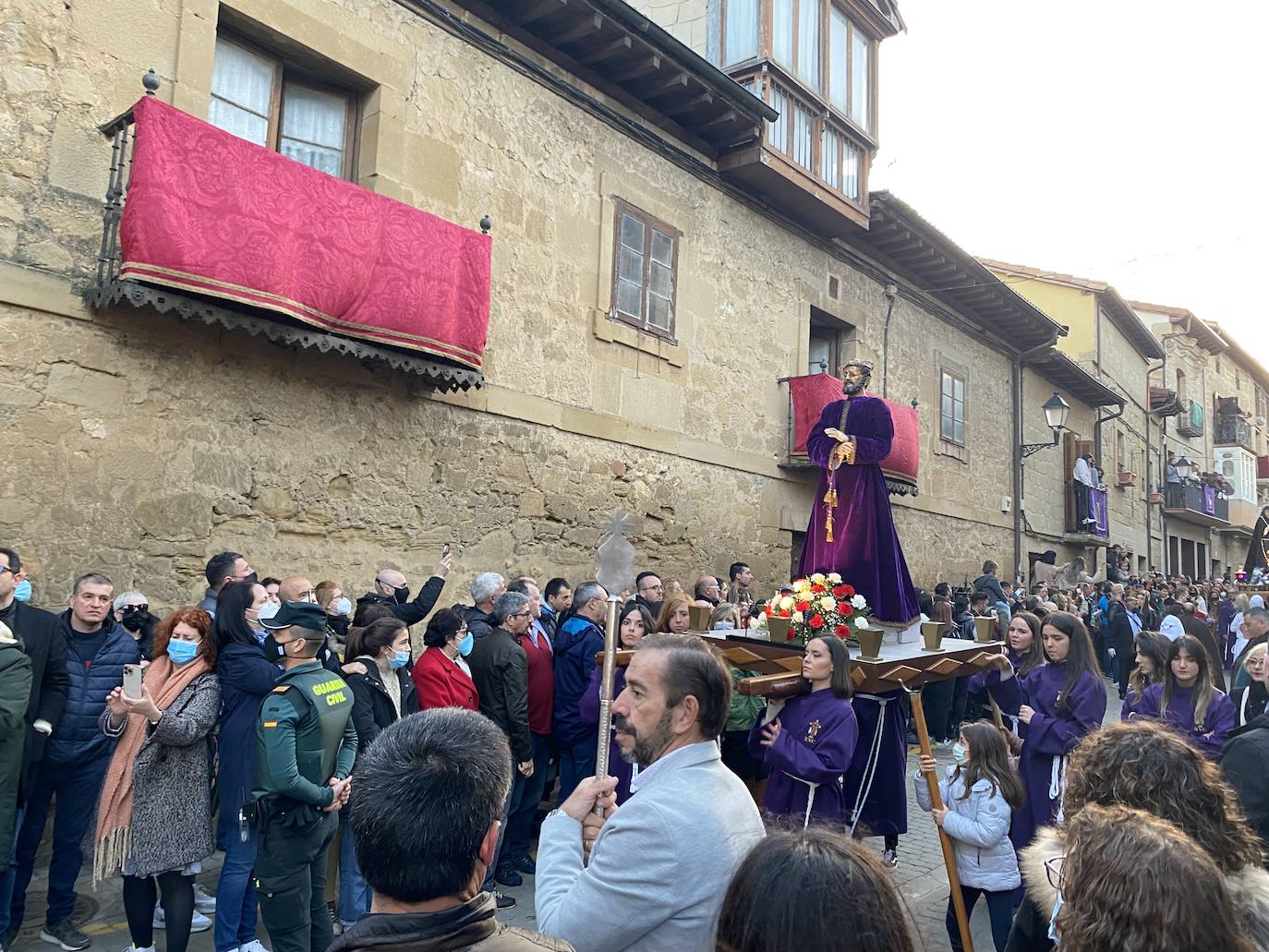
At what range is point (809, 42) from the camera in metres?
12.8

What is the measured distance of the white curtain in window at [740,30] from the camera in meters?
12.0

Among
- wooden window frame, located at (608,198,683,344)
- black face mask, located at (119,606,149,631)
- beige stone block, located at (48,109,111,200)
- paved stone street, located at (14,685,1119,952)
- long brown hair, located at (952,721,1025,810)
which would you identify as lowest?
paved stone street, located at (14,685,1119,952)

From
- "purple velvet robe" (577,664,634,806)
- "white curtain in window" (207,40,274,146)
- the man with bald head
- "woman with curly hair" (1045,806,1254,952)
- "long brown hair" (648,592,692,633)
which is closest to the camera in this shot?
"woman with curly hair" (1045,806,1254,952)

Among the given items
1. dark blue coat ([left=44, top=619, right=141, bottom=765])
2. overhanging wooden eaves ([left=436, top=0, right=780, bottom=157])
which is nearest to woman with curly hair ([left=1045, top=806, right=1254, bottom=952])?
dark blue coat ([left=44, top=619, right=141, bottom=765])

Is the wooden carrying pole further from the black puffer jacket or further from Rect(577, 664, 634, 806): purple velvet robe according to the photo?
the black puffer jacket

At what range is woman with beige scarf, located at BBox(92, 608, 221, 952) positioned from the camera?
404 centimetres

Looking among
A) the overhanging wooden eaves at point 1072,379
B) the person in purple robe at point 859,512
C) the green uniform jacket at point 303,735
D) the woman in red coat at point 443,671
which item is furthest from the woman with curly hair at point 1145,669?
the overhanging wooden eaves at point 1072,379

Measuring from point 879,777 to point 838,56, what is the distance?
449 inches

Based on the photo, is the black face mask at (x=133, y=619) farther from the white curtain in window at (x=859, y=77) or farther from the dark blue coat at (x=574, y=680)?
the white curtain in window at (x=859, y=77)

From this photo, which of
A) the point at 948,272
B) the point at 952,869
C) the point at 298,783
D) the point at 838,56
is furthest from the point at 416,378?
the point at 948,272

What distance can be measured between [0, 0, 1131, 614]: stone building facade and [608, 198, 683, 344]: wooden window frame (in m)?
0.09

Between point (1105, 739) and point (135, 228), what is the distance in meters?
6.24

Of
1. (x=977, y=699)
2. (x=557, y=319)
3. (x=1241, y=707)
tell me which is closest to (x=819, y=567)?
(x=1241, y=707)

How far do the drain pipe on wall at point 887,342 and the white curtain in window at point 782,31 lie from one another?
14.6 ft
